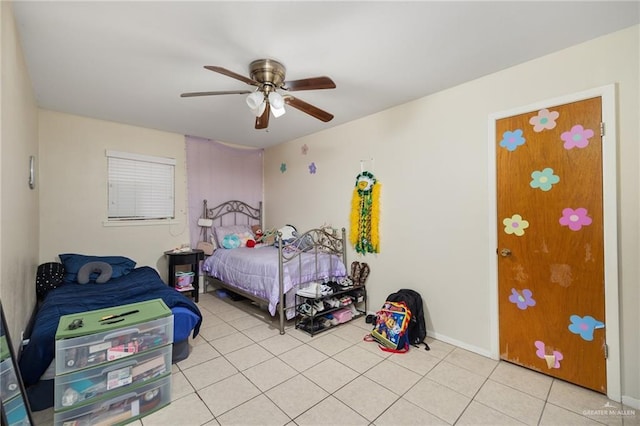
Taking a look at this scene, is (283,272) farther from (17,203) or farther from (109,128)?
(109,128)

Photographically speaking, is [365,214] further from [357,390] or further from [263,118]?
[357,390]

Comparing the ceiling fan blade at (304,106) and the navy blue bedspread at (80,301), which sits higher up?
the ceiling fan blade at (304,106)

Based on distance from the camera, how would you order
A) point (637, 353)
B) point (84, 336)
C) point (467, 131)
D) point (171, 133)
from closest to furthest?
point (84, 336)
point (637, 353)
point (467, 131)
point (171, 133)

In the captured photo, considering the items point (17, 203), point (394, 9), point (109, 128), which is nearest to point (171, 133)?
point (109, 128)

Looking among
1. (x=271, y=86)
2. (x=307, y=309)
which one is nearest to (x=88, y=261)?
(x=307, y=309)

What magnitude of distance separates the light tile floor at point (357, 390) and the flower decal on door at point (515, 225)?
1.10 m

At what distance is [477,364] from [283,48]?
2.91 metres

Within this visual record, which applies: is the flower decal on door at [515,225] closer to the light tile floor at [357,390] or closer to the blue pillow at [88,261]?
the light tile floor at [357,390]

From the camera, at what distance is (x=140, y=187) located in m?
3.78

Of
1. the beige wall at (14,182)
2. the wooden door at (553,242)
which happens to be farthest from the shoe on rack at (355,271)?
the beige wall at (14,182)

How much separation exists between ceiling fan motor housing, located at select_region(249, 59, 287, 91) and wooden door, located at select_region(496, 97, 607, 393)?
187 cm

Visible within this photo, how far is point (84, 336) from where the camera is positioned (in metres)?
1.58

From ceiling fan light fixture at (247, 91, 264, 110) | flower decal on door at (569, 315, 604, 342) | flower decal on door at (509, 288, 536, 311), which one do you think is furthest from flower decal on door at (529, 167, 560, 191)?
ceiling fan light fixture at (247, 91, 264, 110)

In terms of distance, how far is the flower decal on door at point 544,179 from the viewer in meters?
2.08
